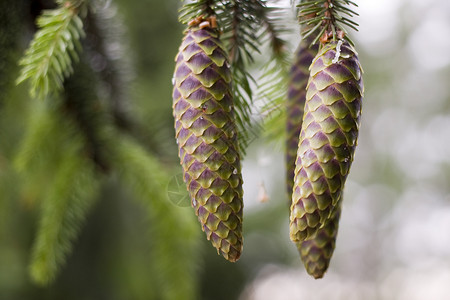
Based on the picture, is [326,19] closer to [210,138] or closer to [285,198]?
[210,138]

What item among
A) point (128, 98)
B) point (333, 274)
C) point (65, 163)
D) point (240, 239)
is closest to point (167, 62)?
point (128, 98)

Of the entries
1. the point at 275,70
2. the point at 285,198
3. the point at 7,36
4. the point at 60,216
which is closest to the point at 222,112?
the point at 275,70

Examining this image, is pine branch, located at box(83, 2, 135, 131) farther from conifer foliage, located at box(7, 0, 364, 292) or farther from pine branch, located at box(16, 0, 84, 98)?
pine branch, located at box(16, 0, 84, 98)

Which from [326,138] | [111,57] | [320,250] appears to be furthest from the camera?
[111,57]

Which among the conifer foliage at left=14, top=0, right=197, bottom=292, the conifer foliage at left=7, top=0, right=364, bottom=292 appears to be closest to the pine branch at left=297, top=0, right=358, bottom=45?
the conifer foliage at left=7, top=0, right=364, bottom=292

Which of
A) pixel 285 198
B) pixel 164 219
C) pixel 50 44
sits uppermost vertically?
pixel 50 44

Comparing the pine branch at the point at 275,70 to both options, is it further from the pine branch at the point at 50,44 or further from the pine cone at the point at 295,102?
the pine branch at the point at 50,44

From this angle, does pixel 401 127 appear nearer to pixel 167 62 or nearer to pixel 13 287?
pixel 167 62

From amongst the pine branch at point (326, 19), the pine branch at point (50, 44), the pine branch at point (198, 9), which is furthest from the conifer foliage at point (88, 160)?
the pine branch at point (326, 19)
